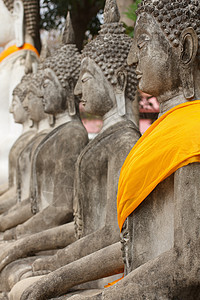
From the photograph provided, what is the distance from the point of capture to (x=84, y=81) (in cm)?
464

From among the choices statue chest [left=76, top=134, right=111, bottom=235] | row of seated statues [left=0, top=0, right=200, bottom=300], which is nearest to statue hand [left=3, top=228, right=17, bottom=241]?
row of seated statues [left=0, top=0, right=200, bottom=300]

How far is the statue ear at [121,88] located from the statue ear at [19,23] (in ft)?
15.8

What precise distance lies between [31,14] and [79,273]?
6027mm

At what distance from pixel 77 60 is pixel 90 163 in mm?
1747

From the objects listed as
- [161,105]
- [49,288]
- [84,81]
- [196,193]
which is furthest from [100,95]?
[196,193]

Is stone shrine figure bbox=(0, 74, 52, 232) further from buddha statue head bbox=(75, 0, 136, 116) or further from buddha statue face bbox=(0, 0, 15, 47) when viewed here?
buddha statue face bbox=(0, 0, 15, 47)

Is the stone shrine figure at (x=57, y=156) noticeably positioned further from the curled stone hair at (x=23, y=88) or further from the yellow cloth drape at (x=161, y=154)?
the yellow cloth drape at (x=161, y=154)

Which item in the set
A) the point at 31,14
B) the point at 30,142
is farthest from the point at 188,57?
the point at 31,14

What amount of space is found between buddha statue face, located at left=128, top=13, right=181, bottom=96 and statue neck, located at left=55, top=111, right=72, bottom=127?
8.31 feet

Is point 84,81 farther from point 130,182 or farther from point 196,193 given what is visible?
point 196,193

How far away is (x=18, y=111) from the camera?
807 centimetres

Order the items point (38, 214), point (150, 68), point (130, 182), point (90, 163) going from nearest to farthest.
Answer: point (130, 182) < point (150, 68) < point (90, 163) < point (38, 214)

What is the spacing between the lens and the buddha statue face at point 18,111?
8031 mm

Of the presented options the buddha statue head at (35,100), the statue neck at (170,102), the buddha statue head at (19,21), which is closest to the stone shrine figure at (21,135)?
the buddha statue head at (35,100)
